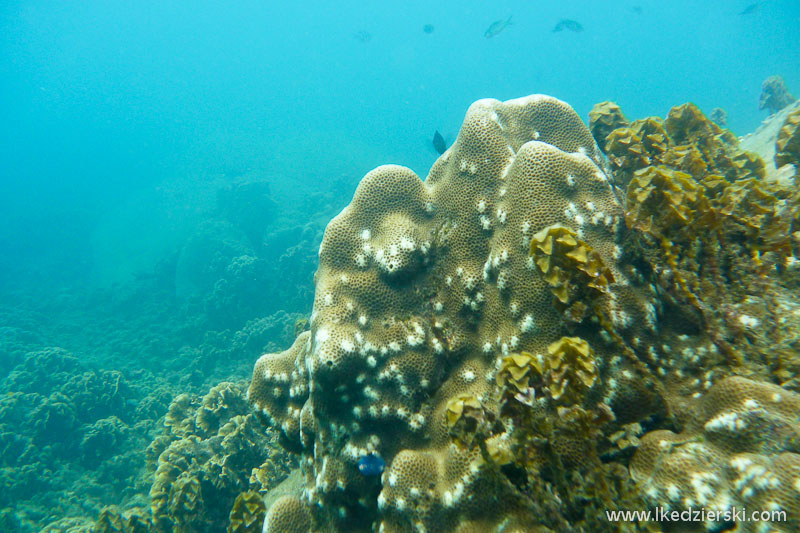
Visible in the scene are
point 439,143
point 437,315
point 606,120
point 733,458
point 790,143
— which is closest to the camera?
point 733,458

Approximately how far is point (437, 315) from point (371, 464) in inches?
62.7

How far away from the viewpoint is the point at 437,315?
13.1 feet

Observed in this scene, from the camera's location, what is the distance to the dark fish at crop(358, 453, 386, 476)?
349 cm

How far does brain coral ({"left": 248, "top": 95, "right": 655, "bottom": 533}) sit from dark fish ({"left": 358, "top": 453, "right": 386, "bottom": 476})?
0.06 metres

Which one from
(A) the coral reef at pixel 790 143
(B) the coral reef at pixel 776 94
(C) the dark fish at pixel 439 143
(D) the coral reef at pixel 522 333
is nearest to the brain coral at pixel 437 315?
(D) the coral reef at pixel 522 333

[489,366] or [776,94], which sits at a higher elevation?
[776,94]

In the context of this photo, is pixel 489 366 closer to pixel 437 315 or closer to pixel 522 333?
pixel 522 333

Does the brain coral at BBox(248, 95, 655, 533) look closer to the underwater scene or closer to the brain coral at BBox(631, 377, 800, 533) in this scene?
the underwater scene

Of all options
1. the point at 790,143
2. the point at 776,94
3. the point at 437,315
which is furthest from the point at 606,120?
the point at 776,94

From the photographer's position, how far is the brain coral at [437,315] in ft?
10.3

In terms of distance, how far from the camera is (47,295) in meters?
28.0

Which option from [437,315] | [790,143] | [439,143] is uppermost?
[439,143]

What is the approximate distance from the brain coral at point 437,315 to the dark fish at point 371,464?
64mm

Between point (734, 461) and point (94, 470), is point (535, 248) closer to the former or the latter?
point (734, 461)
